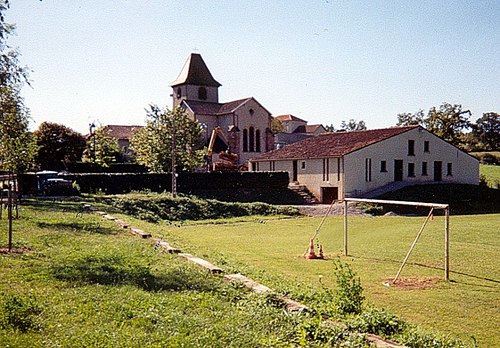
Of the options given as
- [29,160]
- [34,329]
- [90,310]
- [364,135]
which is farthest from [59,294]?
[364,135]

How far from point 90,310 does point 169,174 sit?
117 ft

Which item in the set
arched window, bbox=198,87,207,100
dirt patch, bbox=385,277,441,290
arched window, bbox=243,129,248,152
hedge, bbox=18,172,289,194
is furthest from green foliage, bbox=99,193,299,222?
arched window, bbox=198,87,207,100

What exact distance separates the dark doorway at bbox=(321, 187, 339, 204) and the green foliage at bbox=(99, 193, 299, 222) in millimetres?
9983

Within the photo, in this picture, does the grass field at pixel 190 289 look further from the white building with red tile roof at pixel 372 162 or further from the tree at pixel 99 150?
the tree at pixel 99 150

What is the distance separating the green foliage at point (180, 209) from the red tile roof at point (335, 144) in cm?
1162

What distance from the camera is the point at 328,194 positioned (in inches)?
1812

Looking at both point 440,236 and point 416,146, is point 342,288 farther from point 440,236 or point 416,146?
point 416,146

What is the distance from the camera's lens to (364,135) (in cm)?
4922

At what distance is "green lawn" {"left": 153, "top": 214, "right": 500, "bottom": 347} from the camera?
9.66 m

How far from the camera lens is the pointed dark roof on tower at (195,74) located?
257 ft

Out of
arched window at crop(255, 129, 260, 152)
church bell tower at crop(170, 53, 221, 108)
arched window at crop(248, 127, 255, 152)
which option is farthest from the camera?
church bell tower at crop(170, 53, 221, 108)

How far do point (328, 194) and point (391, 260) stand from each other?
3002 centimetres

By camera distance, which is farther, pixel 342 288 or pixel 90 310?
pixel 342 288

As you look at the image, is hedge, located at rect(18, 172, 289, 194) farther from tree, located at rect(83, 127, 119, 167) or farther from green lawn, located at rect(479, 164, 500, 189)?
green lawn, located at rect(479, 164, 500, 189)
